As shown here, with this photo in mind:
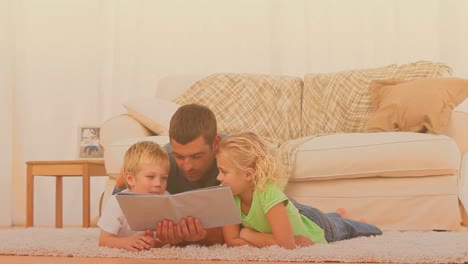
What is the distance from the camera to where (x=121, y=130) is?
3549 millimetres

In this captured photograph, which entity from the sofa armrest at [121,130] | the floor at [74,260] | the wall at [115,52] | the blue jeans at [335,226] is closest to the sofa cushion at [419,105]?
the blue jeans at [335,226]

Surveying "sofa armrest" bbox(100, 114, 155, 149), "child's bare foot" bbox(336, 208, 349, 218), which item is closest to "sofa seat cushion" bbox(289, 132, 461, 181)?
"child's bare foot" bbox(336, 208, 349, 218)

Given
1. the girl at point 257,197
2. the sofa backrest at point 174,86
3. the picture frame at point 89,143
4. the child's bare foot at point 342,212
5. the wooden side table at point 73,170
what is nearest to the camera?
the girl at point 257,197

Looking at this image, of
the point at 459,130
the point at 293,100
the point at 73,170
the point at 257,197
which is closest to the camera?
the point at 257,197

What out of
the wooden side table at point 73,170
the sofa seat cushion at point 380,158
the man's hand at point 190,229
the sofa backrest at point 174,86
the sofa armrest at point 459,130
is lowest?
the wooden side table at point 73,170

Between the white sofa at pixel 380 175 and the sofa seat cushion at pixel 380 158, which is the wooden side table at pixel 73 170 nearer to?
Result: the white sofa at pixel 380 175

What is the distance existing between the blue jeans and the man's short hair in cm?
42

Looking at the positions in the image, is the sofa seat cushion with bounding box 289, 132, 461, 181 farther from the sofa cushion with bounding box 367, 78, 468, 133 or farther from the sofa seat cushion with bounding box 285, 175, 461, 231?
the sofa cushion with bounding box 367, 78, 468, 133

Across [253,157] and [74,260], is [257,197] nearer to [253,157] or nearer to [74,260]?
[253,157]

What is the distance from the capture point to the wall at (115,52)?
16.0 ft

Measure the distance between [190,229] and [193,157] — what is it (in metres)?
0.22

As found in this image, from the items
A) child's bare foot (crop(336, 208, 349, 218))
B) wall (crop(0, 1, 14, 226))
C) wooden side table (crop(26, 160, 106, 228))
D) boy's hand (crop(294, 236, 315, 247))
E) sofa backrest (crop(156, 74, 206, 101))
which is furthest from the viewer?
wall (crop(0, 1, 14, 226))

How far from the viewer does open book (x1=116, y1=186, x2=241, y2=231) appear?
200 cm

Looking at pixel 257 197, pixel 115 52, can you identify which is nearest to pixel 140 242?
pixel 257 197
